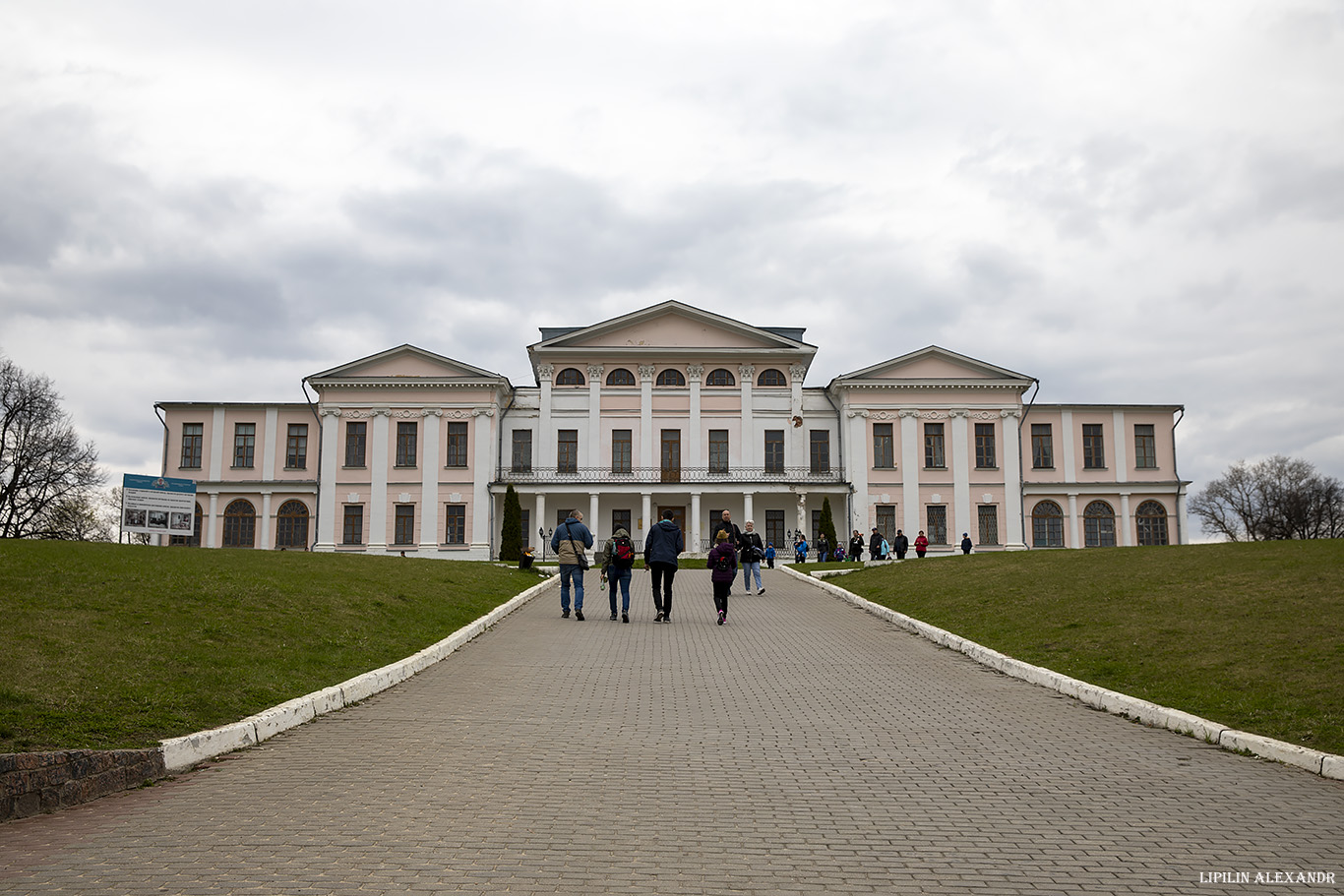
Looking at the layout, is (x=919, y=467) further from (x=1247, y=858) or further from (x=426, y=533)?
(x=1247, y=858)

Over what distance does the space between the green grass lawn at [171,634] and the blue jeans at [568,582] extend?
144 cm

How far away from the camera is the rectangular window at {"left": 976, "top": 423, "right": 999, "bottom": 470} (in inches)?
1829

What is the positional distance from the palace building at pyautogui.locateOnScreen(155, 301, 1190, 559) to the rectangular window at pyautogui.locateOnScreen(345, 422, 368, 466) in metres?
0.11

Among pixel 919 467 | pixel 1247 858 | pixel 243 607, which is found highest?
pixel 919 467

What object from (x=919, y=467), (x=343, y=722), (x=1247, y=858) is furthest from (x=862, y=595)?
(x=919, y=467)

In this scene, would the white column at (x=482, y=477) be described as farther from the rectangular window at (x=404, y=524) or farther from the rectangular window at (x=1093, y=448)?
the rectangular window at (x=1093, y=448)

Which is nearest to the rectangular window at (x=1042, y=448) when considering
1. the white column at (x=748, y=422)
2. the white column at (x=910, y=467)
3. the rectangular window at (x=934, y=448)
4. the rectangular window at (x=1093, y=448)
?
the rectangular window at (x=1093, y=448)

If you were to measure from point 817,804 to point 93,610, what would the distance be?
8.09 meters

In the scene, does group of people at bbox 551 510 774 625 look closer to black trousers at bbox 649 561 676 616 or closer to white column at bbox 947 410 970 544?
black trousers at bbox 649 561 676 616

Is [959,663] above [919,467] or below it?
below

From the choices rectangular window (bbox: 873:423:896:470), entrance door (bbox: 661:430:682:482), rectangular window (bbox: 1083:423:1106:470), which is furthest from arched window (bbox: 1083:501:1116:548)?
entrance door (bbox: 661:430:682:482)

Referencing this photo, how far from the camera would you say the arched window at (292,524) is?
45969 millimetres

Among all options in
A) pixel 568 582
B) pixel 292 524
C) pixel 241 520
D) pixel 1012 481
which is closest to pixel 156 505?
pixel 568 582

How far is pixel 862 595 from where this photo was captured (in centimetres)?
2136
